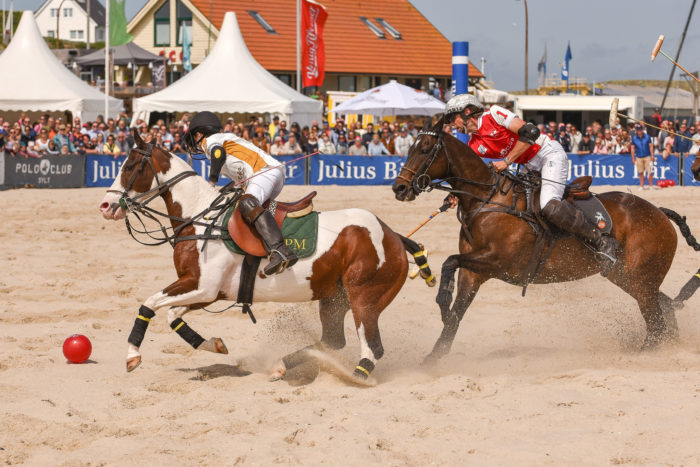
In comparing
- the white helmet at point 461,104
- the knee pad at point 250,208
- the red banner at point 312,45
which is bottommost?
the knee pad at point 250,208

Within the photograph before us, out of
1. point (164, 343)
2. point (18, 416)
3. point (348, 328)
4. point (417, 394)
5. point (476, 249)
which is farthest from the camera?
point (348, 328)

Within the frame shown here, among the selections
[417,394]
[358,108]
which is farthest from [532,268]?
[358,108]

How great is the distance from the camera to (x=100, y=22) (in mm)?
104312

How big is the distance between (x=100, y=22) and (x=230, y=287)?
4064 inches

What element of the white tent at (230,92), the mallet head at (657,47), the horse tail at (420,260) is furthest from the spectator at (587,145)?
the horse tail at (420,260)

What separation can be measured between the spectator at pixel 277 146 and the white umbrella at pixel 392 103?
3424 millimetres

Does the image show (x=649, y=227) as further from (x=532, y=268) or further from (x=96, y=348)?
(x=96, y=348)

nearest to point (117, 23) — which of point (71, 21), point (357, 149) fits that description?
point (357, 149)

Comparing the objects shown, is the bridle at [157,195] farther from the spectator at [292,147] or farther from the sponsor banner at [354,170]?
the spectator at [292,147]

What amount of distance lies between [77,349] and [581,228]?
4.67m

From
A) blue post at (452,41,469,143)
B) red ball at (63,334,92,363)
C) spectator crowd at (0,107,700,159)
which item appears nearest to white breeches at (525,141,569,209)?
red ball at (63,334,92,363)

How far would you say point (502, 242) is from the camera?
844 centimetres

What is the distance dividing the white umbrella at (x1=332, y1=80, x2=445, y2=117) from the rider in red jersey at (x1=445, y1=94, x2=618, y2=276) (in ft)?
63.0

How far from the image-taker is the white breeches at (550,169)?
28.1 ft
